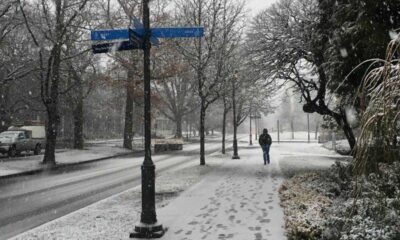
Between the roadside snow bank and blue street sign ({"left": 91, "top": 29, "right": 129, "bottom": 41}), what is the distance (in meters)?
4.63

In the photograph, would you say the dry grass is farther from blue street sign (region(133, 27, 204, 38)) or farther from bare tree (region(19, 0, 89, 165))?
bare tree (region(19, 0, 89, 165))

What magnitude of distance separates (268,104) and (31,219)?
37596mm

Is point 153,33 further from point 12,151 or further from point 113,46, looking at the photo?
point 12,151

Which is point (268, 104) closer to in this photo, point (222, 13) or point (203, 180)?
point (222, 13)

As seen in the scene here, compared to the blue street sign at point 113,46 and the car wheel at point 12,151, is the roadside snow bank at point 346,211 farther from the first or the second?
the car wheel at point 12,151

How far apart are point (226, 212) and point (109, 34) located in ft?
14.3

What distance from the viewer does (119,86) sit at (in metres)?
39.9

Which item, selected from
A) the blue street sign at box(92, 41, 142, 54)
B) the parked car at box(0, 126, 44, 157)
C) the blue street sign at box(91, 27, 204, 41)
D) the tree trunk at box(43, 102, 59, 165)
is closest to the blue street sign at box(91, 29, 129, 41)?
the blue street sign at box(91, 27, 204, 41)

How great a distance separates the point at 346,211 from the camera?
23.5 feet

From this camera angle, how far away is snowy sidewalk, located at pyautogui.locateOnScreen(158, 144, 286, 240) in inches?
294

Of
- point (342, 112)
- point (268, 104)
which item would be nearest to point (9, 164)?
point (342, 112)

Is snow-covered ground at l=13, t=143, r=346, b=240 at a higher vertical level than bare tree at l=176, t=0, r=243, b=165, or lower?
lower

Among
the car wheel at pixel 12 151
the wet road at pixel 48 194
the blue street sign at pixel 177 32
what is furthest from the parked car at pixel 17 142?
the blue street sign at pixel 177 32

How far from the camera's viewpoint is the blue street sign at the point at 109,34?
820 centimetres
